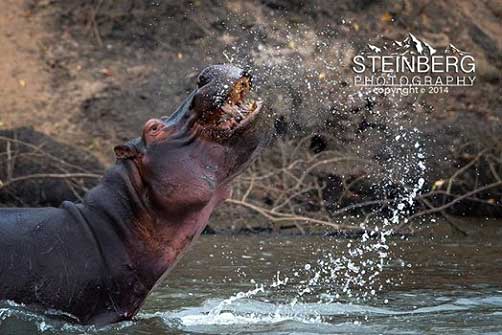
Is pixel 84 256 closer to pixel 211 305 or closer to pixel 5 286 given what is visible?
pixel 5 286

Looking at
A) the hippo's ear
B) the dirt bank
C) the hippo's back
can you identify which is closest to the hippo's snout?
the hippo's ear

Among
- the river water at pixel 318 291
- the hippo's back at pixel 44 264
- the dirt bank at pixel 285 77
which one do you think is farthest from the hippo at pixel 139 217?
the dirt bank at pixel 285 77

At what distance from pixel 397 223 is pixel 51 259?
4491 millimetres

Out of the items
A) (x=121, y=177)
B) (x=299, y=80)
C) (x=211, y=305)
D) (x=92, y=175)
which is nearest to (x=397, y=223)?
(x=299, y=80)

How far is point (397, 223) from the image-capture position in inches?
345

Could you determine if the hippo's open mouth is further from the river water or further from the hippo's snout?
the river water

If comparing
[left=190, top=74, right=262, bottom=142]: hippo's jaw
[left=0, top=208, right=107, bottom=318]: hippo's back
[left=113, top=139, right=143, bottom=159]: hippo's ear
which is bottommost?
[left=0, top=208, right=107, bottom=318]: hippo's back

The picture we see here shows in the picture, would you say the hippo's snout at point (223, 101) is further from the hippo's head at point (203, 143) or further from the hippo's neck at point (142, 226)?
the hippo's neck at point (142, 226)

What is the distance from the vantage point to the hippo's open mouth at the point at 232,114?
4.76 meters

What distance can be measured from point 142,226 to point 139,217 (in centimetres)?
4

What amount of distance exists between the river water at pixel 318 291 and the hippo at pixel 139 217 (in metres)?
0.13

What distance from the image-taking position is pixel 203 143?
4777 mm

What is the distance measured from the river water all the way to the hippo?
132 millimetres

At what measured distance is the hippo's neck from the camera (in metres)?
4.86
